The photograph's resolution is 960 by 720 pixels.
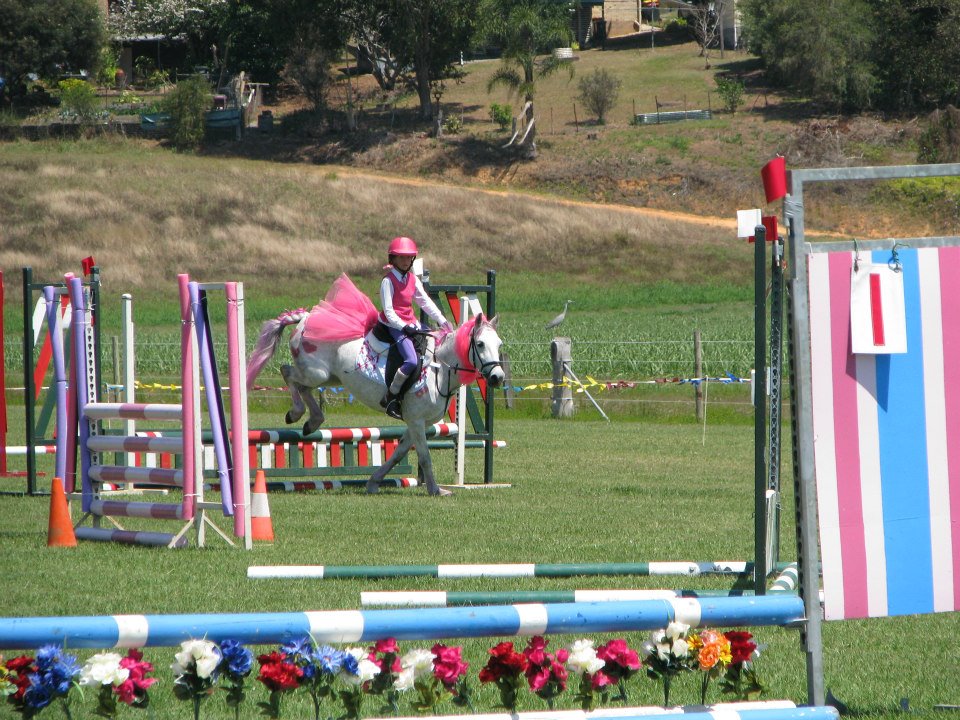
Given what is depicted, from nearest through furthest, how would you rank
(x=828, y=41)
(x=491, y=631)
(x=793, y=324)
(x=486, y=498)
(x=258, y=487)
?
(x=491, y=631)
(x=793, y=324)
(x=258, y=487)
(x=486, y=498)
(x=828, y=41)

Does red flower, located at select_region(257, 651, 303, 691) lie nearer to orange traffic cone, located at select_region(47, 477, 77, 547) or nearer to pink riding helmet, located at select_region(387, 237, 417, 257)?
orange traffic cone, located at select_region(47, 477, 77, 547)

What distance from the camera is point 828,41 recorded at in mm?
65312

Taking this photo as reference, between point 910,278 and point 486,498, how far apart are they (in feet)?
24.2

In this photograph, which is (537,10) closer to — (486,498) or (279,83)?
(279,83)

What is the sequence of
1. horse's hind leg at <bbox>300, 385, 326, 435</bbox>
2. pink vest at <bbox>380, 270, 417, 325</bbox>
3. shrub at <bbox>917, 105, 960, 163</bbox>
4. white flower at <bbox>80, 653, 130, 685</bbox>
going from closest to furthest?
1. white flower at <bbox>80, 653, 130, 685</bbox>
2. pink vest at <bbox>380, 270, 417, 325</bbox>
3. horse's hind leg at <bbox>300, 385, 326, 435</bbox>
4. shrub at <bbox>917, 105, 960, 163</bbox>

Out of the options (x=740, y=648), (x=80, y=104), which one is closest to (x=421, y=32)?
(x=80, y=104)

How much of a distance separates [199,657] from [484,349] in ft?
25.4

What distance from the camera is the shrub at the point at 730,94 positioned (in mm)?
67812

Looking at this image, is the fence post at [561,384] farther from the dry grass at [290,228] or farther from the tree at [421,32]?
the tree at [421,32]

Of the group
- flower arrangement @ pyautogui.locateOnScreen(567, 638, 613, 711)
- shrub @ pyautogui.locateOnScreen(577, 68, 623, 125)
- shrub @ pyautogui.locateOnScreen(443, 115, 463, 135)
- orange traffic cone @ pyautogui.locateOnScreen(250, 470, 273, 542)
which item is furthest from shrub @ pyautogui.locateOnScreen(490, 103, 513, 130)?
flower arrangement @ pyautogui.locateOnScreen(567, 638, 613, 711)

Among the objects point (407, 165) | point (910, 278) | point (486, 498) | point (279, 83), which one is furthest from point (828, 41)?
point (910, 278)

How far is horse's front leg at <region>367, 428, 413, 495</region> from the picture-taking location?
12375 mm

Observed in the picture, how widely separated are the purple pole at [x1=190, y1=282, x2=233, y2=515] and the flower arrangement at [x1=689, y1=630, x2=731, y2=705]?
4844 mm

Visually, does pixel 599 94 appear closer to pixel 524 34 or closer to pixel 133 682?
pixel 524 34
